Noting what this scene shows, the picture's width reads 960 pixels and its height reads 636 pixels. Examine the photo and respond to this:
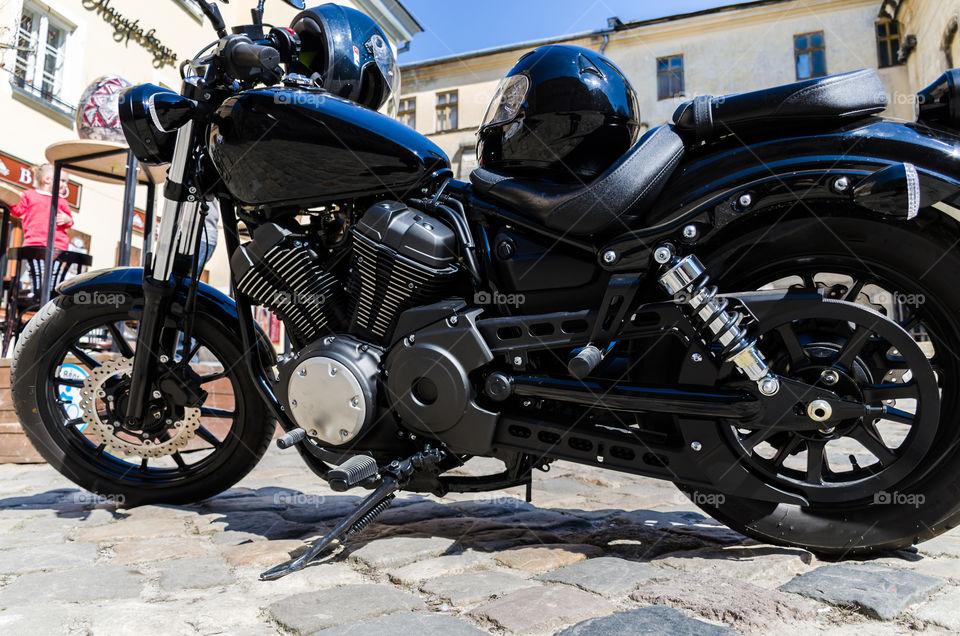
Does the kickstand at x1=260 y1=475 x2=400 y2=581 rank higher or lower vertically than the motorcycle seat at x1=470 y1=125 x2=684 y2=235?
lower

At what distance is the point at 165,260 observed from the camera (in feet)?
8.80

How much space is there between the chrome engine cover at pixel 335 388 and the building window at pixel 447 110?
82.1 feet

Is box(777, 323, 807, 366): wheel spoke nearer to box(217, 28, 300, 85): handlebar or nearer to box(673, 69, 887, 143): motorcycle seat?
box(673, 69, 887, 143): motorcycle seat

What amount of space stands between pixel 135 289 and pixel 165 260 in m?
0.25

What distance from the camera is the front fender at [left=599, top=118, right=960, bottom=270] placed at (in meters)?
1.78

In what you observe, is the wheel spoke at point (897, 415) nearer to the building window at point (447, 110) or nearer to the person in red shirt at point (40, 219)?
the person in red shirt at point (40, 219)

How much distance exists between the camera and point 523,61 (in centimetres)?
236

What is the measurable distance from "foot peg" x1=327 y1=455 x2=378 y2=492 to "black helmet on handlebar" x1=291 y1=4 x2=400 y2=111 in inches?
53.9

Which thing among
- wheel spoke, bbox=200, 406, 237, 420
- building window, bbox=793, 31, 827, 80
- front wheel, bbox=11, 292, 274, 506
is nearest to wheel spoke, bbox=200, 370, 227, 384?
front wheel, bbox=11, 292, 274, 506

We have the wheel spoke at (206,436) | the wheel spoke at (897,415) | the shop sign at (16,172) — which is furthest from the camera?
the shop sign at (16,172)

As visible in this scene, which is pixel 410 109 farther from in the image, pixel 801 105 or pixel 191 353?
pixel 801 105

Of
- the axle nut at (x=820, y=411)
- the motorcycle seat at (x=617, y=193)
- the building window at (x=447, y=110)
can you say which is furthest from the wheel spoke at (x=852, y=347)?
the building window at (x=447, y=110)

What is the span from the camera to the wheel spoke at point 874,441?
6.15 ft

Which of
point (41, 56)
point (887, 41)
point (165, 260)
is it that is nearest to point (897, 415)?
point (165, 260)
